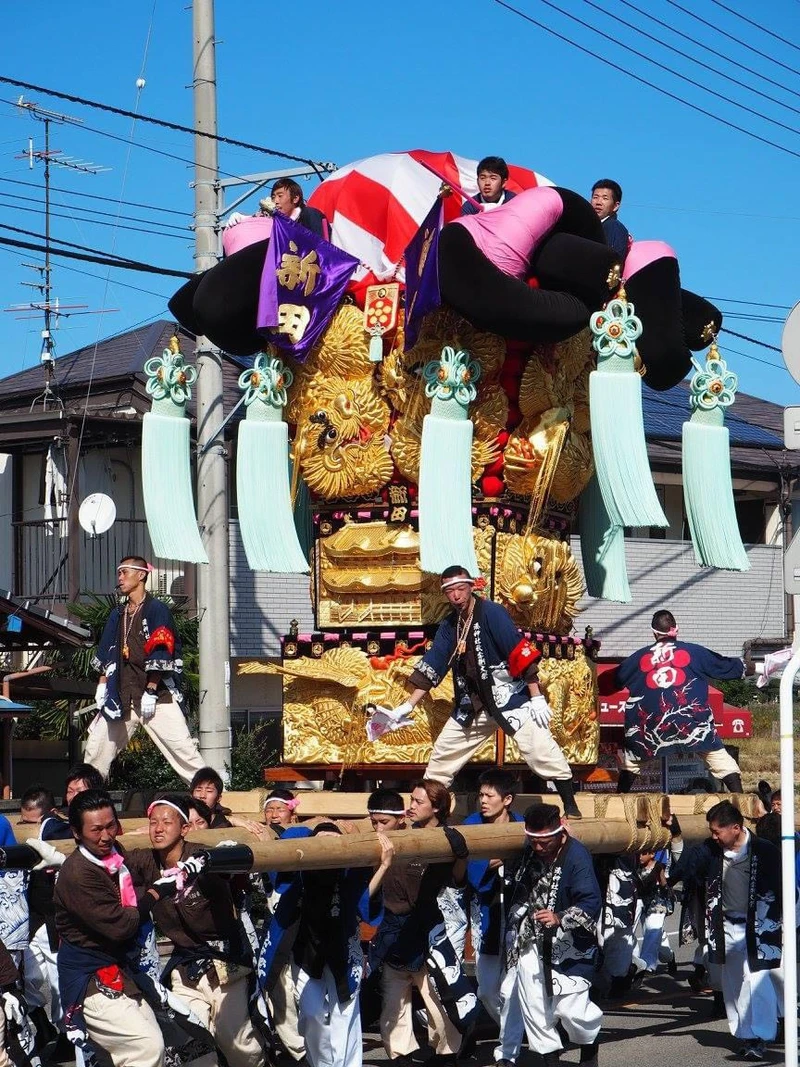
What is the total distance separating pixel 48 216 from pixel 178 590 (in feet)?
14.4

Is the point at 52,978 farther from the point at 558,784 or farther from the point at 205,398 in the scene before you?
the point at 205,398

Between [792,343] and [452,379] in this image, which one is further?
[452,379]

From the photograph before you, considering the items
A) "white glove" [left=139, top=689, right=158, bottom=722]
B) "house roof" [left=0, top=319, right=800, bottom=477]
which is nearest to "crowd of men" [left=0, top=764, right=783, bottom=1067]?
"white glove" [left=139, top=689, right=158, bottom=722]

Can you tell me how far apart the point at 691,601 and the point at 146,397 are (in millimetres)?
7969

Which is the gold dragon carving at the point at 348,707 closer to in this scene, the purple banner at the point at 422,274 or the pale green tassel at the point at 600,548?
the pale green tassel at the point at 600,548

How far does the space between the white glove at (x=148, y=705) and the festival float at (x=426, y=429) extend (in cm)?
120

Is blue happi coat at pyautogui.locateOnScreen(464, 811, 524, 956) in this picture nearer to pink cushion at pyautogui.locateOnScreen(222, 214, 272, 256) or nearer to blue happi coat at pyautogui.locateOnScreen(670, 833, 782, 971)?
blue happi coat at pyautogui.locateOnScreen(670, 833, 782, 971)

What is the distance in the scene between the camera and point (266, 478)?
1125 centimetres

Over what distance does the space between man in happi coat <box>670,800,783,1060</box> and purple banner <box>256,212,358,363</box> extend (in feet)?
13.2

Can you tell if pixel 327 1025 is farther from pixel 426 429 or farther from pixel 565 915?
pixel 426 429

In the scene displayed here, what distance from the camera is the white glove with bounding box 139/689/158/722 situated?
10203 mm

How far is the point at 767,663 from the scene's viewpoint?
13.7m

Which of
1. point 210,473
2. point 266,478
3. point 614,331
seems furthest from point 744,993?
point 210,473

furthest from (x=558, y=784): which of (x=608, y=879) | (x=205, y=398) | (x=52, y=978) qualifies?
(x=205, y=398)
